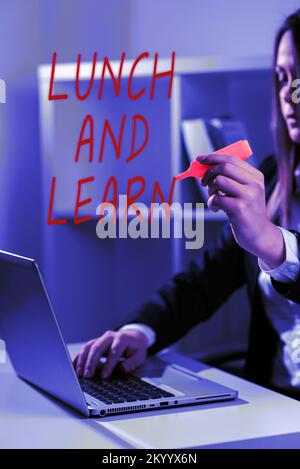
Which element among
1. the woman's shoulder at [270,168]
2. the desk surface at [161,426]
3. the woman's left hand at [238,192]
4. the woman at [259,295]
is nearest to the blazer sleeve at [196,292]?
the woman at [259,295]

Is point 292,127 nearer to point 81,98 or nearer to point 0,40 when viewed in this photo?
point 81,98

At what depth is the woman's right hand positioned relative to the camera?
4.82 feet

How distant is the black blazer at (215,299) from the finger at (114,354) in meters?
0.18

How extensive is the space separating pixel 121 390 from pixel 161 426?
0.61 ft

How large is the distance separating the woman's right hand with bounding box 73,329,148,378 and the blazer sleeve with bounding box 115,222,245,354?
0.17 metres

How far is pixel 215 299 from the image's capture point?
6.53 ft

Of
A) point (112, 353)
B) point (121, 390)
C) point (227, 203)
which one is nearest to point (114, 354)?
point (112, 353)

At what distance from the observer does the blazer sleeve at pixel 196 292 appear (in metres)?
1.81

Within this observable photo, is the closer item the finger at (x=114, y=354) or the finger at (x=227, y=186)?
the finger at (x=227, y=186)

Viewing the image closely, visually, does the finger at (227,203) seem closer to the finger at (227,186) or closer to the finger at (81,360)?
the finger at (227,186)

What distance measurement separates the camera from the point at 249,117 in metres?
2.58

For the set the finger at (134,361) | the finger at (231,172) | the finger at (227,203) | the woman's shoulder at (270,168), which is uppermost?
the woman's shoulder at (270,168)

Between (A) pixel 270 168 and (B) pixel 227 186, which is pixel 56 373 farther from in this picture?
(A) pixel 270 168
